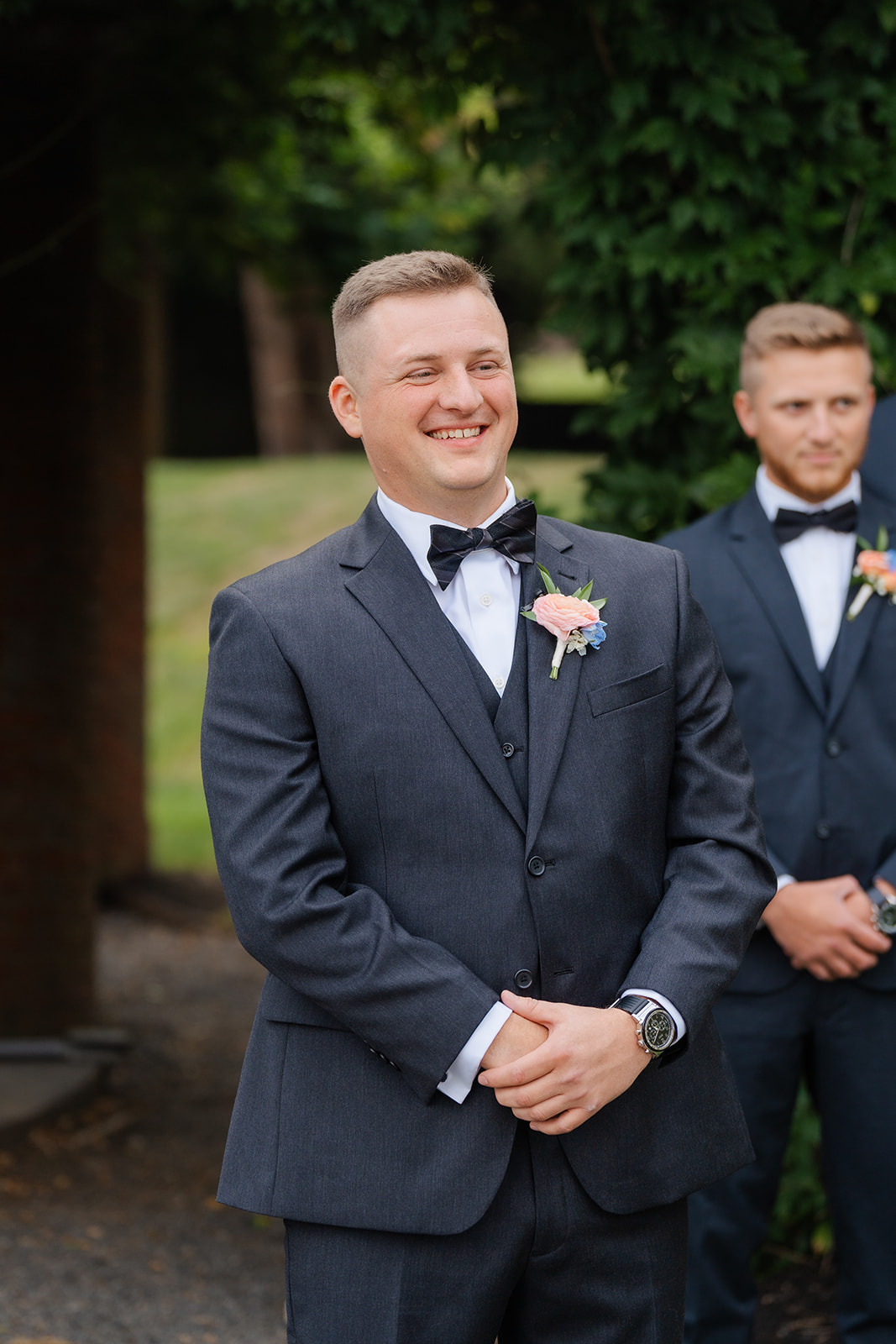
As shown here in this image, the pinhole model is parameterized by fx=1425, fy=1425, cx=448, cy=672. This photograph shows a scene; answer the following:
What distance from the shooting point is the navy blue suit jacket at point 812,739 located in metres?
3.17

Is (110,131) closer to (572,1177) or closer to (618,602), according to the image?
(618,602)

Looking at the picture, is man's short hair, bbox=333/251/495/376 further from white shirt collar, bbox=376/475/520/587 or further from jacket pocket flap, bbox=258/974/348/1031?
Answer: jacket pocket flap, bbox=258/974/348/1031

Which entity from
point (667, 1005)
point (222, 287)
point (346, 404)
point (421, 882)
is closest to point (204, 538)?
point (222, 287)

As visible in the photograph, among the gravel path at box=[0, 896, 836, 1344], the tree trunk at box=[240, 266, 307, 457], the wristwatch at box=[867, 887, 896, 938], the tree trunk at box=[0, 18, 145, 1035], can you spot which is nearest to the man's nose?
the wristwatch at box=[867, 887, 896, 938]

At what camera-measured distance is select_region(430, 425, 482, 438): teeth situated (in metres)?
2.24

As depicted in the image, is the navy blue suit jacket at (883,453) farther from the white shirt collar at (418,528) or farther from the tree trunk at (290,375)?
the tree trunk at (290,375)

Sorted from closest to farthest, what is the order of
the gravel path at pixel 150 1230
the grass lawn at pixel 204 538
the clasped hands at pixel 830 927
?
the clasped hands at pixel 830 927
the gravel path at pixel 150 1230
the grass lawn at pixel 204 538

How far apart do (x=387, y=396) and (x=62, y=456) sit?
4402 mm

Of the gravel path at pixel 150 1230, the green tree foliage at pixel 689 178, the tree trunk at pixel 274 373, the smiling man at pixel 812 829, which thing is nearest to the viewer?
the smiling man at pixel 812 829

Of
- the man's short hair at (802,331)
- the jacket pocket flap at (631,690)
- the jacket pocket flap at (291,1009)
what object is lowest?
the jacket pocket flap at (291,1009)

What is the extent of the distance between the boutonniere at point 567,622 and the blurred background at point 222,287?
182cm

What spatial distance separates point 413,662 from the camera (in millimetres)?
2230

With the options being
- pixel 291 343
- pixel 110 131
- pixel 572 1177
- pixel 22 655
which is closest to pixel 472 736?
pixel 572 1177

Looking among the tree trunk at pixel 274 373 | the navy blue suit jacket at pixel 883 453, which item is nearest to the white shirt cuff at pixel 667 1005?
the navy blue suit jacket at pixel 883 453
